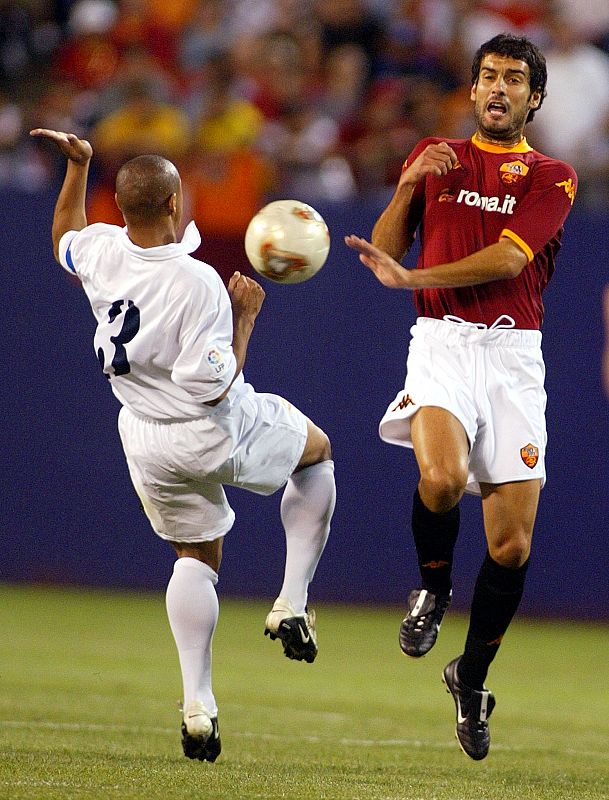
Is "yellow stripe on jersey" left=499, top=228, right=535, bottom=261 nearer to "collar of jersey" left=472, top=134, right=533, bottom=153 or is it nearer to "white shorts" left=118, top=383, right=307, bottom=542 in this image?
"collar of jersey" left=472, top=134, right=533, bottom=153

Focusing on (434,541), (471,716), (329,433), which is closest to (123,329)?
(434,541)

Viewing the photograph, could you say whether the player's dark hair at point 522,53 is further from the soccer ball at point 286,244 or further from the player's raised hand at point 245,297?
the player's raised hand at point 245,297

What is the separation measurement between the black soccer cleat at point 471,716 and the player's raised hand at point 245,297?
71.7 inches

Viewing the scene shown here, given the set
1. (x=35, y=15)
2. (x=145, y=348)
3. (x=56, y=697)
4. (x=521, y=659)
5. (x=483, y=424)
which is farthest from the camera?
(x=35, y=15)

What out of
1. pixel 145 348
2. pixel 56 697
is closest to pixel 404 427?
pixel 145 348

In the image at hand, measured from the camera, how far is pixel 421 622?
20.8ft

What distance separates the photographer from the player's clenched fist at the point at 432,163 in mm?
6023

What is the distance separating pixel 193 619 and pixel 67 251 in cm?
170

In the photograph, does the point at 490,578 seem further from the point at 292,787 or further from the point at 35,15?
the point at 35,15

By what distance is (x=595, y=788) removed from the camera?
20.7ft

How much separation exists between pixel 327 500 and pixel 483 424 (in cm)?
84

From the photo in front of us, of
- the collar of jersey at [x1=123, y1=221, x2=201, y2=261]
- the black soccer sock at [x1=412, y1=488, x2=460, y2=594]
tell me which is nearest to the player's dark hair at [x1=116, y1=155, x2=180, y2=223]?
the collar of jersey at [x1=123, y1=221, x2=201, y2=261]

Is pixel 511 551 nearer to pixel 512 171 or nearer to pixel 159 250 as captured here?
pixel 512 171

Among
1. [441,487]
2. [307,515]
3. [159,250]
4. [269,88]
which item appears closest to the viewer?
[159,250]
